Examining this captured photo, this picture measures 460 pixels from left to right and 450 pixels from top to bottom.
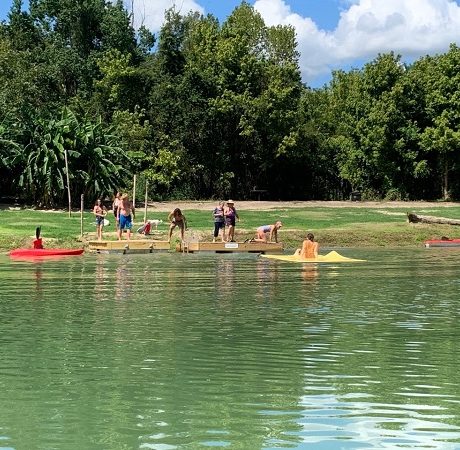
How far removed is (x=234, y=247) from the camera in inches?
1163

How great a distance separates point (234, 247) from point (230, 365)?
→ 1958 cm

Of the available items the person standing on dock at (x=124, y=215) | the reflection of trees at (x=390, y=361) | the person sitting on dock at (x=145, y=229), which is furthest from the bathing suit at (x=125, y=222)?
the reflection of trees at (x=390, y=361)

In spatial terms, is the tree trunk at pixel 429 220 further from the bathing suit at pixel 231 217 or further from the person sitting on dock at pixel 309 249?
the person sitting on dock at pixel 309 249

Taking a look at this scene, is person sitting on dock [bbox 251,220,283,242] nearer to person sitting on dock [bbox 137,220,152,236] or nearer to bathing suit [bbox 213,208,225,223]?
bathing suit [bbox 213,208,225,223]

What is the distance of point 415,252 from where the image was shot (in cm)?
3038

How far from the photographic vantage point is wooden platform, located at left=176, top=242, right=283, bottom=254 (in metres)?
29.6

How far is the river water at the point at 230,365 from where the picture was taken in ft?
23.6

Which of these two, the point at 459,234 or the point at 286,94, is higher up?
the point at 286,94

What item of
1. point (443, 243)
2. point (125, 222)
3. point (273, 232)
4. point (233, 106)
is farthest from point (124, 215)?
point (233, 106)

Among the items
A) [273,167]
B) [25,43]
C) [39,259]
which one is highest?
[25,43]

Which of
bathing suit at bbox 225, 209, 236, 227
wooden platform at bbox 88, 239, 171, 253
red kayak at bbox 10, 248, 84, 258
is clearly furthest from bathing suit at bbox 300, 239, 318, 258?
red kayak at bbox 10, 248, 84, 258

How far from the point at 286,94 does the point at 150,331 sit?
5278 cm

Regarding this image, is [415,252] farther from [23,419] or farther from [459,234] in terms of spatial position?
[23,419]

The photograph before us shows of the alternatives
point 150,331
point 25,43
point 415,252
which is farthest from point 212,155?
point 150,331
